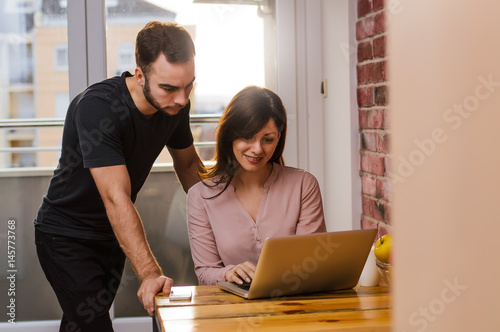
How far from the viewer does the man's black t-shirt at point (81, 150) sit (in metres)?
1.77

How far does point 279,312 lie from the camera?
1198 millimetres

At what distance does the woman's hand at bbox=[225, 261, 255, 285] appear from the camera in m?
1.47

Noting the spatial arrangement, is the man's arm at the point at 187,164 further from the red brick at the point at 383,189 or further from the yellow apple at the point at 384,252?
the yellow apple at the point at 384,252

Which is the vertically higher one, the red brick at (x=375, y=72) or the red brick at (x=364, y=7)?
the red brick at (x=364, y=7)

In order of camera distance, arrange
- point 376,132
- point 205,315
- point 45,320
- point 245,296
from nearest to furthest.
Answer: point 205,315, point 245,296, point 376,132, point 45,320

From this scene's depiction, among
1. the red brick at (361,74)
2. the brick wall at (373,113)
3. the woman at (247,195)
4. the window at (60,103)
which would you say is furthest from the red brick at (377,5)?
the window at (60,103)

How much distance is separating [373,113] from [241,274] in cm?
100

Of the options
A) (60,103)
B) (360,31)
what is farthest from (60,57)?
(360,31)

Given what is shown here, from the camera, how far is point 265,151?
1886 millimetres

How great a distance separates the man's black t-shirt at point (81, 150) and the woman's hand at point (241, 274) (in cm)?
49

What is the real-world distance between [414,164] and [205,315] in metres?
0.96

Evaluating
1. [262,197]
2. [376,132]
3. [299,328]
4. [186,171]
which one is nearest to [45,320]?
[186,171]

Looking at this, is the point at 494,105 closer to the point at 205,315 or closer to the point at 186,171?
the point at 205,315

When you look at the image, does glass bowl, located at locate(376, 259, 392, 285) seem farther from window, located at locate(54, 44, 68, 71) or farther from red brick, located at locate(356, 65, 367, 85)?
window, located at locate(54, 44, 68, 71)
